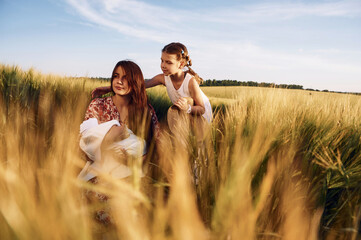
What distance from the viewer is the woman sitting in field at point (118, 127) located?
4.91 ft

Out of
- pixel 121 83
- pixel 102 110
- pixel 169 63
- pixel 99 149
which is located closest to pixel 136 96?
pixel 121 83

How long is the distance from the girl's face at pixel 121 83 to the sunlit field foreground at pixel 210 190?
0.57 m

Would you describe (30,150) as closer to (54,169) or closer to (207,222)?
(54,169)

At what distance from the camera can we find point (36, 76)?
9.98ft

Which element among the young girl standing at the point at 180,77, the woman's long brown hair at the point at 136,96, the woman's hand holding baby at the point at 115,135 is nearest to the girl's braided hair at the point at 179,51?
the young girl standing at the point at 180,77

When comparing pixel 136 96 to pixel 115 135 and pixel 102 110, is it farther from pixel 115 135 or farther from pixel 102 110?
pixel 115 135

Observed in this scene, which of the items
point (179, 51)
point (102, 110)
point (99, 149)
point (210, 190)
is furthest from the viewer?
point (179, 51)

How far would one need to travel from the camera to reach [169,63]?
248 cm

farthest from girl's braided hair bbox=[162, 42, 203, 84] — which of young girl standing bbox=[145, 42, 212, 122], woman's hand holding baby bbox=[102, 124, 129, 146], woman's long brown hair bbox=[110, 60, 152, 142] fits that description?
woman's hand holding baby bbox=[102, 124, 129, 146]

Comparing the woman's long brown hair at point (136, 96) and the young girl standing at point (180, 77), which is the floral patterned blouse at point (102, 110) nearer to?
the woman's long brown hair at point (136, 96)

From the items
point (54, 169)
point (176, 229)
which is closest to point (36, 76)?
point (54, 169)

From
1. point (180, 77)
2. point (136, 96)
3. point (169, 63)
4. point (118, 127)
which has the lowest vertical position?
point (118, 127)

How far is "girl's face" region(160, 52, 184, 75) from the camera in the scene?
247 cm

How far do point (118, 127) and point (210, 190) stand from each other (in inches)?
33.7
